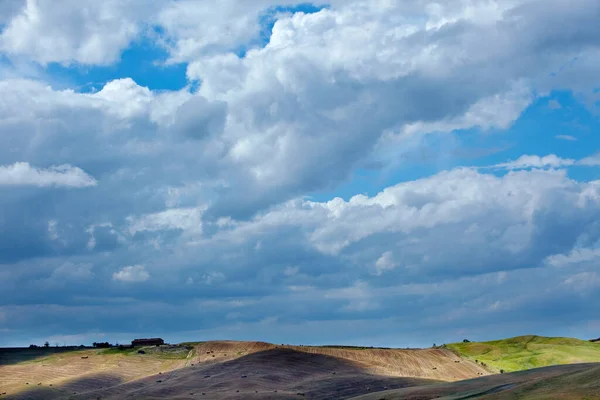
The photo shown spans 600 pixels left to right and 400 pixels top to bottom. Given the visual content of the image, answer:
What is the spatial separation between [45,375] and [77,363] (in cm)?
905

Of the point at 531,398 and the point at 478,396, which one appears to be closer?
the point at 531,398

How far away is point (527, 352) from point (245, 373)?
57.6 metres

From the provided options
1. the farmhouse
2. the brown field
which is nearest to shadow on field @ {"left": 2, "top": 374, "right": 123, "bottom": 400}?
the brown field

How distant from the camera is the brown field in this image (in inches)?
3686

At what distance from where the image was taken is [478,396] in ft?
200

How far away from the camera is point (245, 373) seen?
108 meters

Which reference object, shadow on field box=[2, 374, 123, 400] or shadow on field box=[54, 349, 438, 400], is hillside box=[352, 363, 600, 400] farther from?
shadow on field box=[2, 374, 123, 400]

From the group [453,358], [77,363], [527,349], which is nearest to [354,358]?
[453,358]

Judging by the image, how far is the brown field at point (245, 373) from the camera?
9362 cm

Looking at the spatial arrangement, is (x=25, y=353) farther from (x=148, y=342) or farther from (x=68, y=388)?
(x=68, y=388)

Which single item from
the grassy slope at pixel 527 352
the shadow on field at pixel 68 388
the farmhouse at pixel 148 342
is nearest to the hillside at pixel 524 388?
the shadow on field at pixel 68 388

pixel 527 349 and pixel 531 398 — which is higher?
pixel 527 349

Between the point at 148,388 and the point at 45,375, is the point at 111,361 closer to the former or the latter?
the point at 45,375

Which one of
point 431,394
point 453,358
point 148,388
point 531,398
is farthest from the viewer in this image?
Answer: point 453,358
